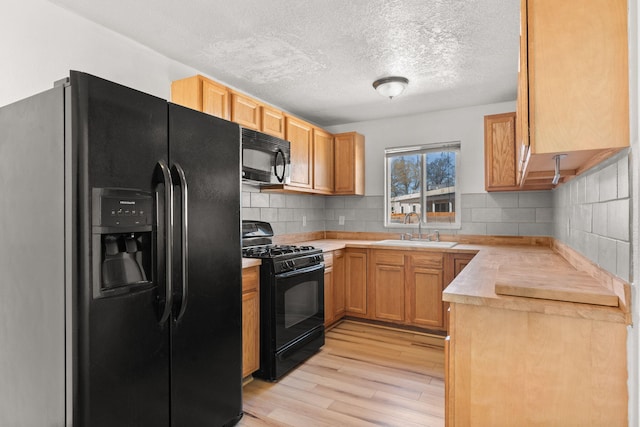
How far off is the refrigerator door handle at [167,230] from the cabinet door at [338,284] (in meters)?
2.27

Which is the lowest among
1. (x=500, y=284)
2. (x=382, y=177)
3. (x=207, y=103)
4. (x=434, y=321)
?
(x=434, y=321)

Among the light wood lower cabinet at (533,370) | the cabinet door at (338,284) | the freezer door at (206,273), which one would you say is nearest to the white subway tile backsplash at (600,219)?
the light wood lower cabinet at (533,370)

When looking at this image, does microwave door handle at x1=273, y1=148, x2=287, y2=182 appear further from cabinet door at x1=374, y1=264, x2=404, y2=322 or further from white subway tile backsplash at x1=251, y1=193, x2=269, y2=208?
cabinet door at x1=374, y1=264, x2=404, y2=322

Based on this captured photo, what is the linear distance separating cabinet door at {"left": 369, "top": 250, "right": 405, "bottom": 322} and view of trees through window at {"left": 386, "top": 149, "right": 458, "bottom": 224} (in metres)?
0.79

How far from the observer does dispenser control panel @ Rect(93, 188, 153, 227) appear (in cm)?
131

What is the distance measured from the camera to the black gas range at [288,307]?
2.53 metres

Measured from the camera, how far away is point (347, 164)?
4289 mm

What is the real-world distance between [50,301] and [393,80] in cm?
277

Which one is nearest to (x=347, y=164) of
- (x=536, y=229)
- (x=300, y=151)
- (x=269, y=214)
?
(x=300, y=151)

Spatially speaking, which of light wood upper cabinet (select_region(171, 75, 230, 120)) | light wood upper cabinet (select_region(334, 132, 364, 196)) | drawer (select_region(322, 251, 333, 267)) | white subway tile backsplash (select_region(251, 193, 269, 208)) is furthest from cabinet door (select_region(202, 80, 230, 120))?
light wood upper cabinet (select_region(334, 132, 364, 196))

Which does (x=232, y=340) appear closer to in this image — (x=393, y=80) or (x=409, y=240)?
(x=393, y=80)

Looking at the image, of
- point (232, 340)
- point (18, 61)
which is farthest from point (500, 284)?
point (18, 61)

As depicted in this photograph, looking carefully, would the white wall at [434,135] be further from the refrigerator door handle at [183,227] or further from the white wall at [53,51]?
the refrigerator door handle at [183,227]

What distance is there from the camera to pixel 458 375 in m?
1.41
